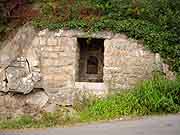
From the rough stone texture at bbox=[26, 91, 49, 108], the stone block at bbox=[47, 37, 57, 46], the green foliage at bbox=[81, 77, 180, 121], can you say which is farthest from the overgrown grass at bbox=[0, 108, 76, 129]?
the stone block at bbox=[47, 37, 57, 46]

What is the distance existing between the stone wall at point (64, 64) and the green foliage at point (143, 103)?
0.68 meters

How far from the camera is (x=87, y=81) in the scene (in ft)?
52.0

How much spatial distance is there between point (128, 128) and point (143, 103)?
2.12m

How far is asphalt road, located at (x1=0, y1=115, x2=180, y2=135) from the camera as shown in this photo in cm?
1114

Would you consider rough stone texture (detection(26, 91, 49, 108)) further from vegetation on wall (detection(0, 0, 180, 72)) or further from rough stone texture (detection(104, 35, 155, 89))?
vegetation on wall (detection(0, 0, 180, 72))

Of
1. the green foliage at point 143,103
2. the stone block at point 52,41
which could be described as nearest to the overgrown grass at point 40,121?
the green foliage at point 143,103

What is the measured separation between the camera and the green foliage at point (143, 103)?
527 inches

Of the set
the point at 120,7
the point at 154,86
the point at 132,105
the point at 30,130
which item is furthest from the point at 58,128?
the point at 120,7

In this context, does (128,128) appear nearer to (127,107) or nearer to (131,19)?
(127,107)

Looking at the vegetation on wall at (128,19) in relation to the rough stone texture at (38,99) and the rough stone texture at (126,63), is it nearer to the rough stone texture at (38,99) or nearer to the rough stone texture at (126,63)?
the rough stone texture at (126,63)

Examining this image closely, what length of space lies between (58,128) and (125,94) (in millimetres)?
2876

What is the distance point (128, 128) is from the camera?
1159cm

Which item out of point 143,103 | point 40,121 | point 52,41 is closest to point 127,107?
point 143,103

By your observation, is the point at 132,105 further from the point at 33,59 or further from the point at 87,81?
the point at 33,59
